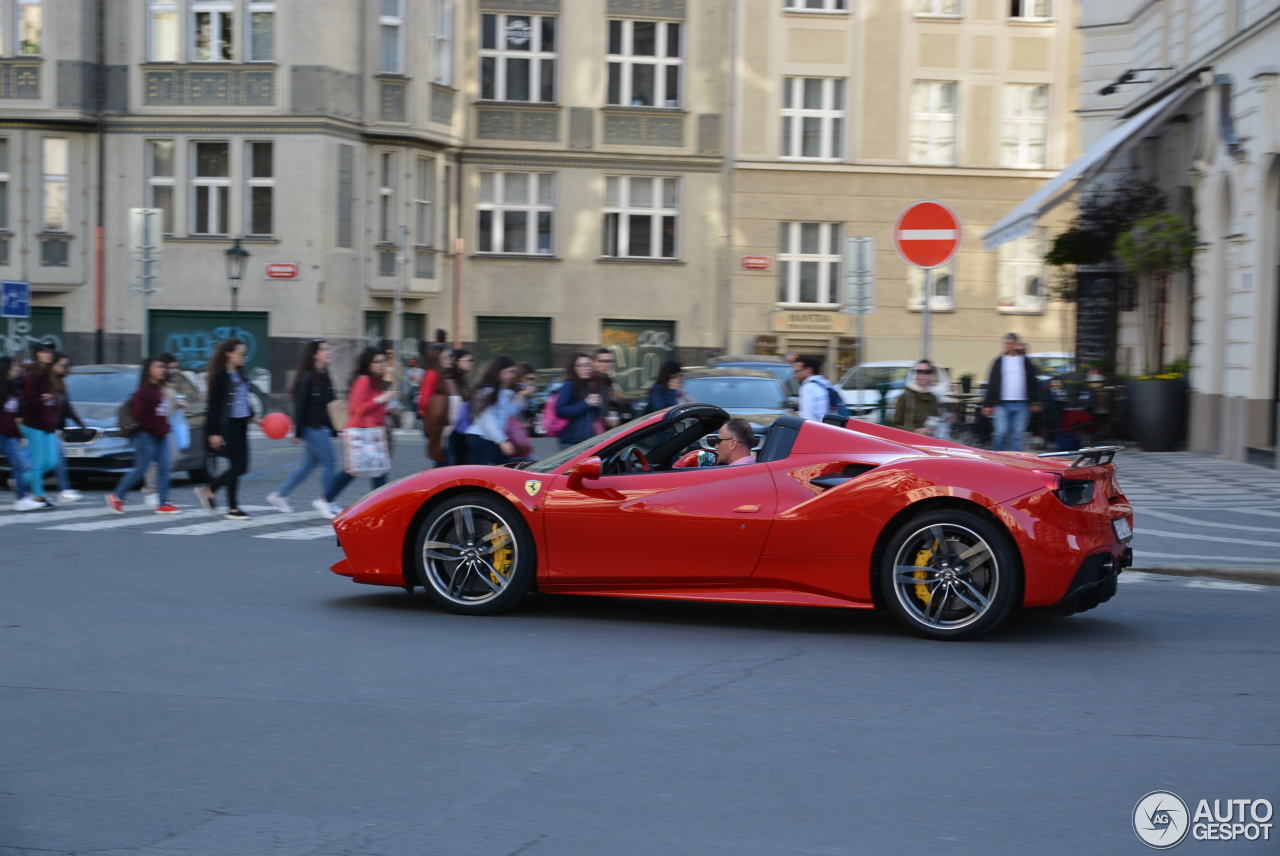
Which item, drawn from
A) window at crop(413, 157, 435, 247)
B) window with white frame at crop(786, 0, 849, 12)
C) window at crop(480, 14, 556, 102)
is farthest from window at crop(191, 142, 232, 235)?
window with white frame at crop(786, 0, 849, 12)

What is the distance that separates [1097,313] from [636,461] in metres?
19.3

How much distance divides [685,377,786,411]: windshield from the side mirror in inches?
406

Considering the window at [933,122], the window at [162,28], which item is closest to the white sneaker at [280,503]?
the window at [162,28]

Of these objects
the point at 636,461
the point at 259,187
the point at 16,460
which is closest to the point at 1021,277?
the point at 259,187

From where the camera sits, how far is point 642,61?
38.3 metres

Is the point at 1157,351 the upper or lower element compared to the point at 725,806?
upper

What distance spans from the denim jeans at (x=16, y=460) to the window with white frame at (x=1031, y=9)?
102 ft

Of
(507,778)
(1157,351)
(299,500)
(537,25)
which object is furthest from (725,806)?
(537,25)

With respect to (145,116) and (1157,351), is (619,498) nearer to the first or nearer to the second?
(1157,351)

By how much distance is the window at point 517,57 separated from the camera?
124 feet

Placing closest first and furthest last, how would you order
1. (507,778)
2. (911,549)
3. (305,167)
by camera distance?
(507,778)
(911,549)
(305,167)

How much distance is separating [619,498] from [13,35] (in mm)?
29419

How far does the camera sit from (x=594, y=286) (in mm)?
38312

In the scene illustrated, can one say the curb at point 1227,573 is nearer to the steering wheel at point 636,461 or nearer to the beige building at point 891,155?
the steering wheel at point 636,461
